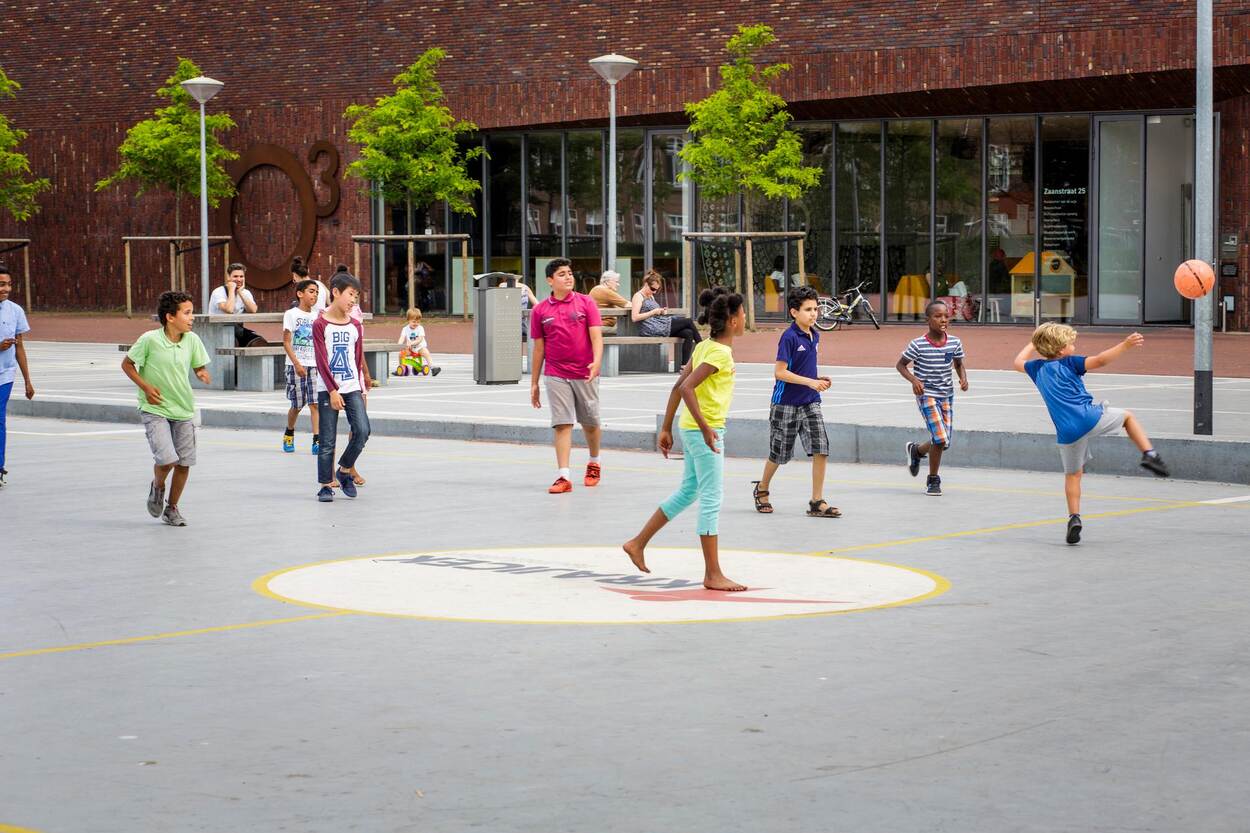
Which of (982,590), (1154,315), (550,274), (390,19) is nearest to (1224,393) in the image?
(550,274)

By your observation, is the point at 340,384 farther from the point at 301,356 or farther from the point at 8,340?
the point at 301,356

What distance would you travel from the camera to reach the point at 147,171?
46.9 meters

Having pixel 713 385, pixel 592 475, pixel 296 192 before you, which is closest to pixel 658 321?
pixel 592 475

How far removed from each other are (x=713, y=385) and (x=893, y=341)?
972 inches

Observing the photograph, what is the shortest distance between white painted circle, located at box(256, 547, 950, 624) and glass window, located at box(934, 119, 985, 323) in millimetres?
29385

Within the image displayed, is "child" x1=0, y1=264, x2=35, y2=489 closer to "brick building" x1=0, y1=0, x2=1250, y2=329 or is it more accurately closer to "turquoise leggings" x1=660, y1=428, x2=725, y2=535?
"turquoise leggings" x1=660, y1=428, x2=725, y2=535

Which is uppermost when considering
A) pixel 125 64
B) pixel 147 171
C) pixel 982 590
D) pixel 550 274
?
pixel 125 64

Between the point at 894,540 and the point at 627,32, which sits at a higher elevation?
the point at 627,32

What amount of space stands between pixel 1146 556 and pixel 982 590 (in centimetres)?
163

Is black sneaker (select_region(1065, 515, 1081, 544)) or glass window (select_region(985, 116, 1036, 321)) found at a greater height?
glass window (select_region(985, 116, 1036, 321))

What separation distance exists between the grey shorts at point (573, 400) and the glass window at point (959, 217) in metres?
25.5

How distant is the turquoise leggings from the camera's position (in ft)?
30.0

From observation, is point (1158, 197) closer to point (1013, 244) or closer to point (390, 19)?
point (1013, 244)

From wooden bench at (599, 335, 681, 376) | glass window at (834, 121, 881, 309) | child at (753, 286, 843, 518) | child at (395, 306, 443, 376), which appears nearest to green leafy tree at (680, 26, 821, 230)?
glass window at (834, 121, 881, 309)
